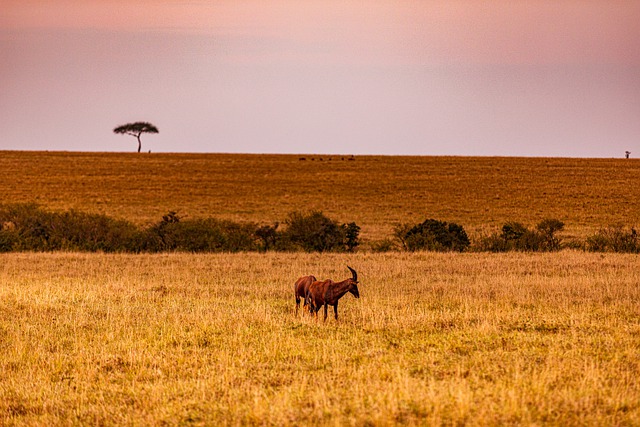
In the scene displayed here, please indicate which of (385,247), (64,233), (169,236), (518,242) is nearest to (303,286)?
(385,247)

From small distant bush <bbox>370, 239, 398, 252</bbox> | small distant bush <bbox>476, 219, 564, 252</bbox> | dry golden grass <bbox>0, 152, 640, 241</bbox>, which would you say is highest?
dry golden grass <bbox>0, 152, 640, 241</bbox>

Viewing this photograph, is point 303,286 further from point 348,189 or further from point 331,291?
point 348,189

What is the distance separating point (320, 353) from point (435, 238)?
2156 cm

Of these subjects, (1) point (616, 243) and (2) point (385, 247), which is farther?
(2) point (385, 247)

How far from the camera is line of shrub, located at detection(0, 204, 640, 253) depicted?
30.8 meters

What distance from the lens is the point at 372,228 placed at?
140 ft

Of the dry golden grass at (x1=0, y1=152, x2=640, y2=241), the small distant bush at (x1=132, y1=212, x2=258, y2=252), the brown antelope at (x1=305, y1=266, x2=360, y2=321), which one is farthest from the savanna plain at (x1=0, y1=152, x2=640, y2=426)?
the dry golden grass at (x1=0, y1=152, x2=640, y2=241)

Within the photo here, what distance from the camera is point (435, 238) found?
31.4 m

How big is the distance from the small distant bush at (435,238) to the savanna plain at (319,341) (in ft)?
10.6

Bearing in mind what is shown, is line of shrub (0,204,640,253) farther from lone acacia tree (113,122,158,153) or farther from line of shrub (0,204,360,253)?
lone acacia tree (113,122,158,153)

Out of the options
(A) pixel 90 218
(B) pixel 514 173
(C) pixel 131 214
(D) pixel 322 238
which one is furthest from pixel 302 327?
(B) pixel 514 173

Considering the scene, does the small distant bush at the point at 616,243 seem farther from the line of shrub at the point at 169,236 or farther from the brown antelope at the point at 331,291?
the brown antelope at the point at 331,291

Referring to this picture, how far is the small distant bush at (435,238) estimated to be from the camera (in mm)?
30781

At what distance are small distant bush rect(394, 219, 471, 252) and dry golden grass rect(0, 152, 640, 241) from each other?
19.0ft
